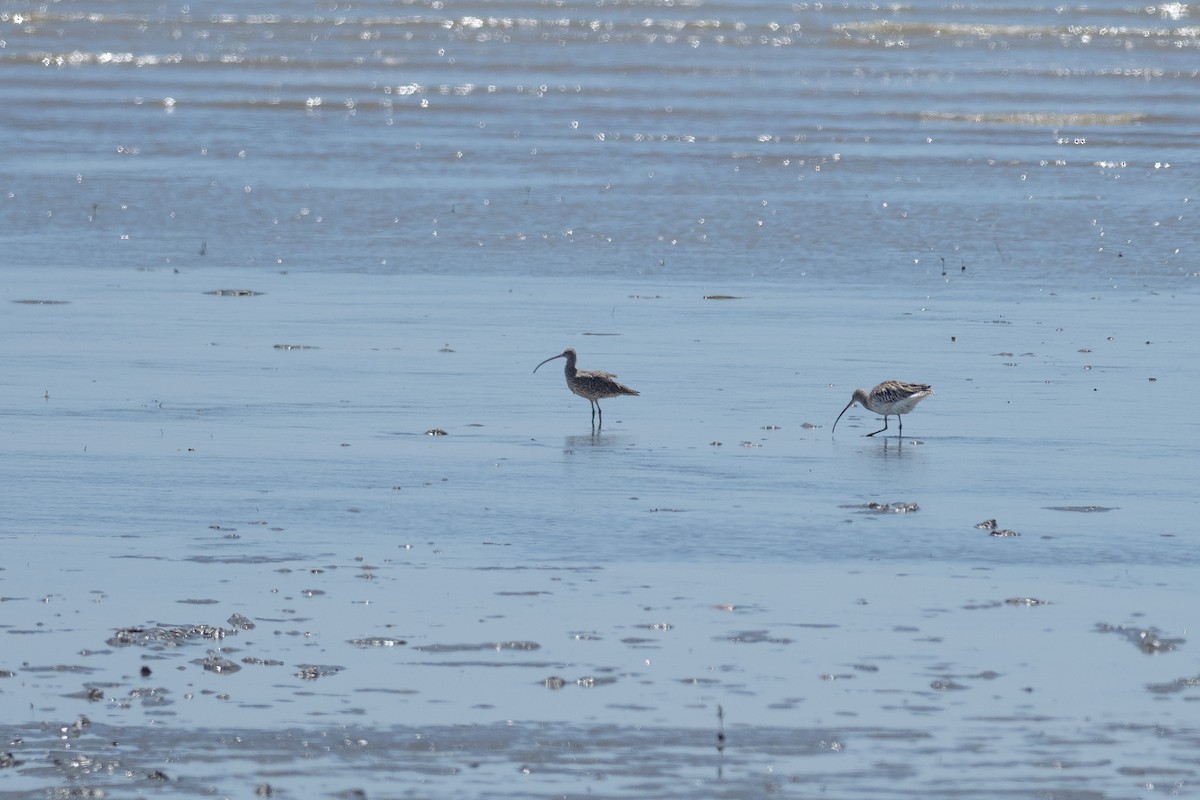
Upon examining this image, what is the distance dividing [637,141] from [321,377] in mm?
18776

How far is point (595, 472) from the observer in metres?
12.7

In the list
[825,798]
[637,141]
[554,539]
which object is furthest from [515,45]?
[825,798]

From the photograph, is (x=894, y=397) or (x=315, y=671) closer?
(x=315, y=671)

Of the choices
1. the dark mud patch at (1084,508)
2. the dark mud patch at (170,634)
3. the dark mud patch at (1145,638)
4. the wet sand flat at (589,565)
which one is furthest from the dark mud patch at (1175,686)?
the dark mud patch at (170,634)

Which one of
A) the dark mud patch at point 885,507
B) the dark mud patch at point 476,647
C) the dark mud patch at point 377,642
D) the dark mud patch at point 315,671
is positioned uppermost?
the dark mud patch at point 885,507

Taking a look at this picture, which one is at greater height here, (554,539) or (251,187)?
(251,187)

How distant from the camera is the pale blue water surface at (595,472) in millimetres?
8070

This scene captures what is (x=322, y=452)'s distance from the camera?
13.1 meters

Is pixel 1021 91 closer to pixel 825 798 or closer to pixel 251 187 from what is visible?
pixel 251 187

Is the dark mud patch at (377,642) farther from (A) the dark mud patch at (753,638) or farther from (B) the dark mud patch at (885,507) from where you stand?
(B) the dark mud patch at (885,507)

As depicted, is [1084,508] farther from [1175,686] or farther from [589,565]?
[1175,686]

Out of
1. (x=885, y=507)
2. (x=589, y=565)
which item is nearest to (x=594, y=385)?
(x=885, y=507)

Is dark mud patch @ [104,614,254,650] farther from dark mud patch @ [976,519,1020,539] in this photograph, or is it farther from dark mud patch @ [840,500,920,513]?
dark mud patch @ [976,519,1020,539]

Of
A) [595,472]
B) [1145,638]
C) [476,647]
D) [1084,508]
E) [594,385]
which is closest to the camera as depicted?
[476,647]
